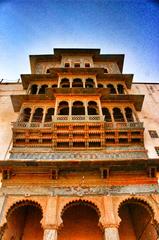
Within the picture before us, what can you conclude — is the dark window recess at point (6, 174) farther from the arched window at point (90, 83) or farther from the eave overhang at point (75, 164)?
the arched window at point (90, 83)

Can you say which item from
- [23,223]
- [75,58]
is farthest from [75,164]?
[75,58]

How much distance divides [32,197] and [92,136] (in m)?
4.00

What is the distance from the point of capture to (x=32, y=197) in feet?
29.9

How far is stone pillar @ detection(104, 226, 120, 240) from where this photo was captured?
7.92 meters

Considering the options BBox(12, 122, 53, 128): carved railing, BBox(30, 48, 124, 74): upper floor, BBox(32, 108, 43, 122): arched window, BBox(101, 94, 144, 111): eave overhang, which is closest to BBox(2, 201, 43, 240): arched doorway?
BBox(12, 122, 53, 128): carved railing

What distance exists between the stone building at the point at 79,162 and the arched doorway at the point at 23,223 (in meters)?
0.04

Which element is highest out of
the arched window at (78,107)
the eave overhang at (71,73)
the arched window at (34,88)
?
the eave overhang at (71,73)

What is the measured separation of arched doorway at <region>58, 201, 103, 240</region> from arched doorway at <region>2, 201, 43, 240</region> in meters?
1.19

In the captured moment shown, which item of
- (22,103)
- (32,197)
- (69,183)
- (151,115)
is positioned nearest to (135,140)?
(151,115)

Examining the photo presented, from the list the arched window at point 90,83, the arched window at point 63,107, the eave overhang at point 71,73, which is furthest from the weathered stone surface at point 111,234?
the eave overhang at point 71,73

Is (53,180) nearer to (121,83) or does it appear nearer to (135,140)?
(135,140)

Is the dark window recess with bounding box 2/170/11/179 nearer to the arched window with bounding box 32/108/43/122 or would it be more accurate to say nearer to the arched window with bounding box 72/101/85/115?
the arched window with bounding box 32/108/43/122

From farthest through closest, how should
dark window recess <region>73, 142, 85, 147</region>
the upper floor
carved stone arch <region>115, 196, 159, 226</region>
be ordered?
1. the upper floor
2. dark window recess <region>73, 142, 85, 147</region>
3. carved stone arch <region>115, 196, 159, 226</region>

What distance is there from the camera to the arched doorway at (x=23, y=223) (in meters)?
9.03
